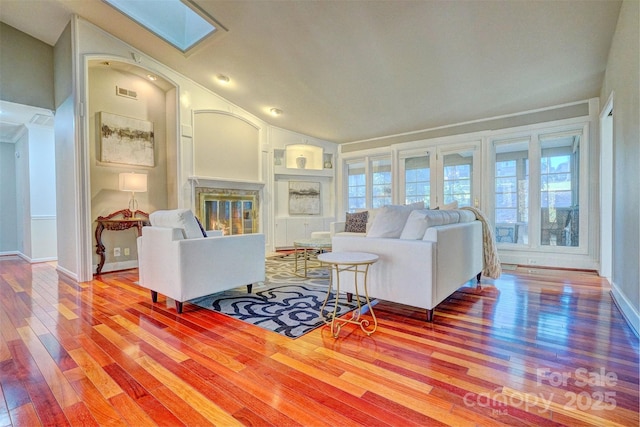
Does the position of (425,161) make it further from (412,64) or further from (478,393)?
(478,393)

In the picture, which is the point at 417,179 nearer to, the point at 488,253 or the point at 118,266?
the point at 488,253

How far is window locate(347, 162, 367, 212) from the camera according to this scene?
22.5 feet

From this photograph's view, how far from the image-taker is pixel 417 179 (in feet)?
19.5

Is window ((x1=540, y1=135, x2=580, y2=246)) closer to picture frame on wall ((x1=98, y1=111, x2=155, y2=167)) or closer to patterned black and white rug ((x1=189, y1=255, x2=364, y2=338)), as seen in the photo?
patterned black and white rug ((x1=189, y1=255, x2=364, y2=338))

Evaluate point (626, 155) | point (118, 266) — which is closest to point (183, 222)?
point (118, 266)

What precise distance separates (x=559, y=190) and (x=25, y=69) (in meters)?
8.07

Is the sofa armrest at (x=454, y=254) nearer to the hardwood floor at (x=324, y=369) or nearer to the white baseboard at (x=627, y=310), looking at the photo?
the hardwood floor at (x=324, y=369)

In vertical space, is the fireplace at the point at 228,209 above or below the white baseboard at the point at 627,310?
above

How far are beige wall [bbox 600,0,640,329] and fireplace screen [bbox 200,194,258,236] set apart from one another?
5.13m

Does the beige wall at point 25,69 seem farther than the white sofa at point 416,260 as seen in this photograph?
Yes

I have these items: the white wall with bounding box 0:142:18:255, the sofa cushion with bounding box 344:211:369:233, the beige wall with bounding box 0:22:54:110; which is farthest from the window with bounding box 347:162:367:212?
the white wall with bounding box 0:142:18:255

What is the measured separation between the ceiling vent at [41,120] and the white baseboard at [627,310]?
783cm

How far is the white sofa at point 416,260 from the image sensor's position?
2.38 metres

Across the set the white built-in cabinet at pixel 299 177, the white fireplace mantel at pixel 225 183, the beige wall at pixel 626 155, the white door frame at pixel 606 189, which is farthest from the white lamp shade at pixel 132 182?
the white door frame at pixel 606 189
